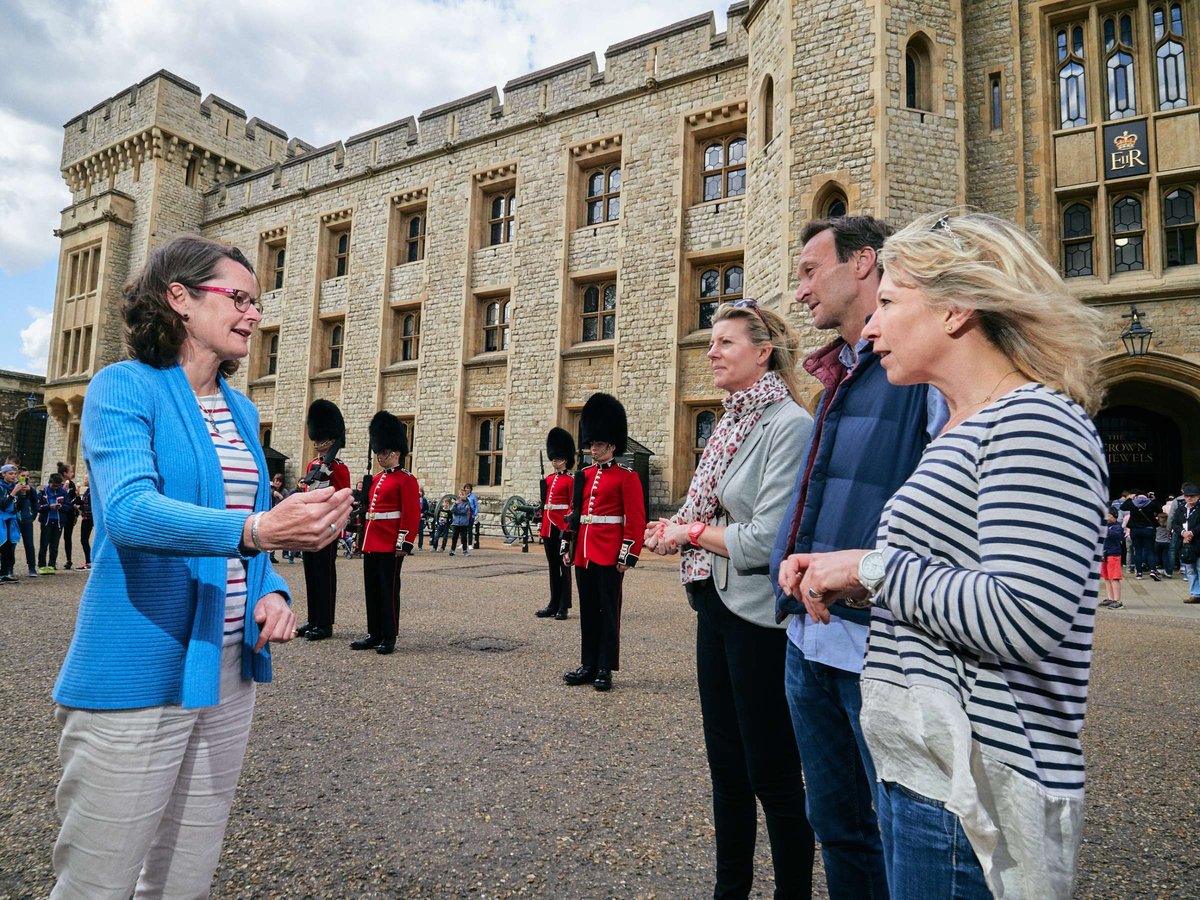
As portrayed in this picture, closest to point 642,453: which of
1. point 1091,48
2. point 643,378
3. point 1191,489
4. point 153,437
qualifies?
point 643,378

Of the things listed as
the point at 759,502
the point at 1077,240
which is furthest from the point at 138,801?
the point at 1077,240

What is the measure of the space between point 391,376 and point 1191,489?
17781 mm

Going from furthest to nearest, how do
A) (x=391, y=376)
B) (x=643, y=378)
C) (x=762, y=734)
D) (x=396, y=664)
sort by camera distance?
(x=391, y=376)
(x=643, y=378)
(x=396, y=664)
(x=762, y=734)

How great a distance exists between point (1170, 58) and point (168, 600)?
16084mm

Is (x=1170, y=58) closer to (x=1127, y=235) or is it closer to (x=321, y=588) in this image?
(x=1127, y=235)

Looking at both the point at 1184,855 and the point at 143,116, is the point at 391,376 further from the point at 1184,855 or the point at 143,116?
the point at 1184,855

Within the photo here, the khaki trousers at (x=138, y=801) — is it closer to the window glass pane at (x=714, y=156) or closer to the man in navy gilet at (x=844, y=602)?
the man in navy gilet at (x=844, y=602)

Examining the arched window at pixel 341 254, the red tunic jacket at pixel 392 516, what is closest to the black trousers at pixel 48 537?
the red tunic jacket at pixel 392 516

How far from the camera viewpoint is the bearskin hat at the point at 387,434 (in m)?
6.83

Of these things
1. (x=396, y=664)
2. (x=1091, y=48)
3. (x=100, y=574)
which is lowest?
(x=396, y=664)

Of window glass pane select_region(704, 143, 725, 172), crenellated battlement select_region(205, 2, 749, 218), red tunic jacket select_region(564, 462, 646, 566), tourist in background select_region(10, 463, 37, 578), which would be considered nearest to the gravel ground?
red tunic jacket select_region(564, 462, 646, 566)

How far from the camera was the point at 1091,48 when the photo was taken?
39.0 ft

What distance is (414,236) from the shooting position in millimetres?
20344

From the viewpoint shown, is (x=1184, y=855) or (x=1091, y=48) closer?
(x=1184, y=855)
